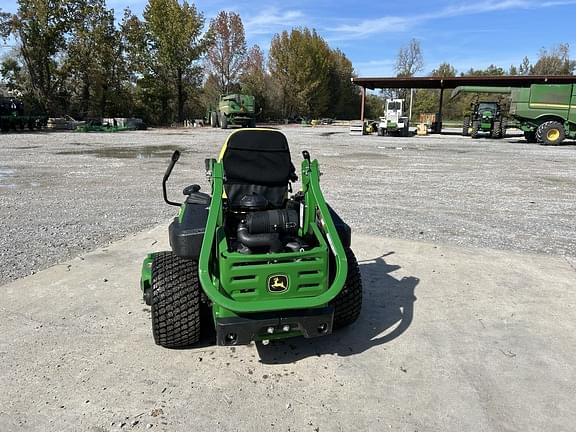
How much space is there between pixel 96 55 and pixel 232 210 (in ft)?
121

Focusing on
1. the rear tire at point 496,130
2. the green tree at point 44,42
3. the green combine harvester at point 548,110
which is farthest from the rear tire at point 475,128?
the green tree at point 44,42

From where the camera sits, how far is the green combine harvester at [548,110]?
2094 centimetres

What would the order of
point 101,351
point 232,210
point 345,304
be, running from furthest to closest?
point 232,210 < point 345,304 < point 101,351

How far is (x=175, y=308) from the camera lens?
9.37ft

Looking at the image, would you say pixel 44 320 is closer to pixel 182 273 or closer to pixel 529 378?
pixel 182 273

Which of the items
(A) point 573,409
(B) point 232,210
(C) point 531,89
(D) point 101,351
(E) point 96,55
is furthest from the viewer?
(E) point 96,55

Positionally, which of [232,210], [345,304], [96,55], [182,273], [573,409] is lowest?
[573,409]

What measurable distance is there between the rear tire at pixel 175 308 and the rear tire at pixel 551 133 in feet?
75.9

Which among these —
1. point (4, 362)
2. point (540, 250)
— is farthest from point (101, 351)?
point (540, 250)

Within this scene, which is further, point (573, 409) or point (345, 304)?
point (345, 304)

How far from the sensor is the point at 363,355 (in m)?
2.94

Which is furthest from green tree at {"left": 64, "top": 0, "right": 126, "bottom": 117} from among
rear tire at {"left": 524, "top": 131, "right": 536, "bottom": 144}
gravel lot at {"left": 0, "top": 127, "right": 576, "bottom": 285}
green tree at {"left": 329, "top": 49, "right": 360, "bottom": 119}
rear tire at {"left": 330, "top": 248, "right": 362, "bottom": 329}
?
rear tire at {"left": 330, "top": 248, "right": 362, "bottom": 329}

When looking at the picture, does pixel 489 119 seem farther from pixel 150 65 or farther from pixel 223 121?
pixel 150 65

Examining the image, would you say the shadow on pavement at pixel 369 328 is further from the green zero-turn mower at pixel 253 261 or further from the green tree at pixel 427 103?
the green tree at pixel 427 103
